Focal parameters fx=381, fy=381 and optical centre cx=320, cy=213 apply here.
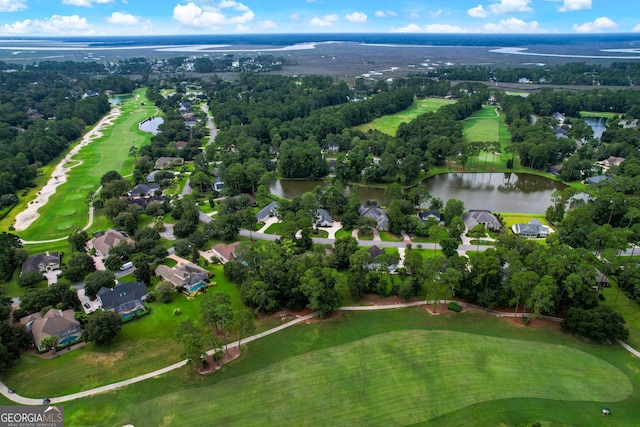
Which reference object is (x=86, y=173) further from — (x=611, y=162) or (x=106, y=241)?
(x=611, y=162)

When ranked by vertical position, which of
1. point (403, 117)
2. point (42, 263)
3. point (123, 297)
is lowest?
point (123, 297)

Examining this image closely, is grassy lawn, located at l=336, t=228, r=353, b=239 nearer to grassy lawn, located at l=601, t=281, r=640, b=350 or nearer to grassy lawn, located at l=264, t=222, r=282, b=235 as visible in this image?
grassy lawn, located at l=264, t=222, r=282, b=235

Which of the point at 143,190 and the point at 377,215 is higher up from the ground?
the point at 377,215

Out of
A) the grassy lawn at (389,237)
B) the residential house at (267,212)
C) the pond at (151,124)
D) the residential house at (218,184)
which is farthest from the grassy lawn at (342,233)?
the pond at (151,124)

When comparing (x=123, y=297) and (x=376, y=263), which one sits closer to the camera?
(x=123, y=297)

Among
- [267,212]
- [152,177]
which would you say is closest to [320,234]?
[267,212]

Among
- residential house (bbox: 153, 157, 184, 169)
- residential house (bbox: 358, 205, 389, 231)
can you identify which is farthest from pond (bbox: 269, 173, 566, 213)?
residential house (bbox: 153, 157, 184, 169)
